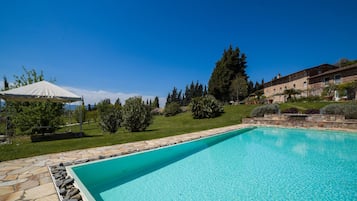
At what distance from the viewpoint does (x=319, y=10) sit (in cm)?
1250

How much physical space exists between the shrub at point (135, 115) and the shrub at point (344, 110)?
1274 centimetres

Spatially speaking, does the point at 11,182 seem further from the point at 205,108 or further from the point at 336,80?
the point at 336,80

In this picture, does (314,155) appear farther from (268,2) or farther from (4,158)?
(268,2)

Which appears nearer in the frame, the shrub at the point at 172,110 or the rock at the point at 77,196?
the rock at the point at 77,196

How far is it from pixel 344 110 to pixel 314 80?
15071 mm

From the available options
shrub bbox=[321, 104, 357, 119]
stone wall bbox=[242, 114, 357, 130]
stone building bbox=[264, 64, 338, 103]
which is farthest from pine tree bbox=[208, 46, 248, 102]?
shrub bbox=[321, 104, 357, 119]

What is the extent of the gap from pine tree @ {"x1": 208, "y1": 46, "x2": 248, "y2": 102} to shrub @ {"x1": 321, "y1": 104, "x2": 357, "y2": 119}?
20712 millimetres

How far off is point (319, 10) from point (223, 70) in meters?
20.7

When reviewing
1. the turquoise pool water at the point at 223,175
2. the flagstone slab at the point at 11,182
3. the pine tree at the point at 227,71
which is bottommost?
the turquoise pool water at the point at 223,175

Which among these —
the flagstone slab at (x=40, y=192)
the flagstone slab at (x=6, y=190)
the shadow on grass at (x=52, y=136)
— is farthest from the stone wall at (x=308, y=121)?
the flagstone slab at (x=6, y=190)

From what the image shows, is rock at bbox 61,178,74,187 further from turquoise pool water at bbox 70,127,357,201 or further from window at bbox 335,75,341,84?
window at bbox 335,75,341,84

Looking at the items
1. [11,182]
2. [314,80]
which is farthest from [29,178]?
[314,80]

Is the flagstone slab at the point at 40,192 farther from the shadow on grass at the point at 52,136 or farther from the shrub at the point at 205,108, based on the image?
the shrub at the point at 205,108

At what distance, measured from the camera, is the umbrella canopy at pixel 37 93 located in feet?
21.3
